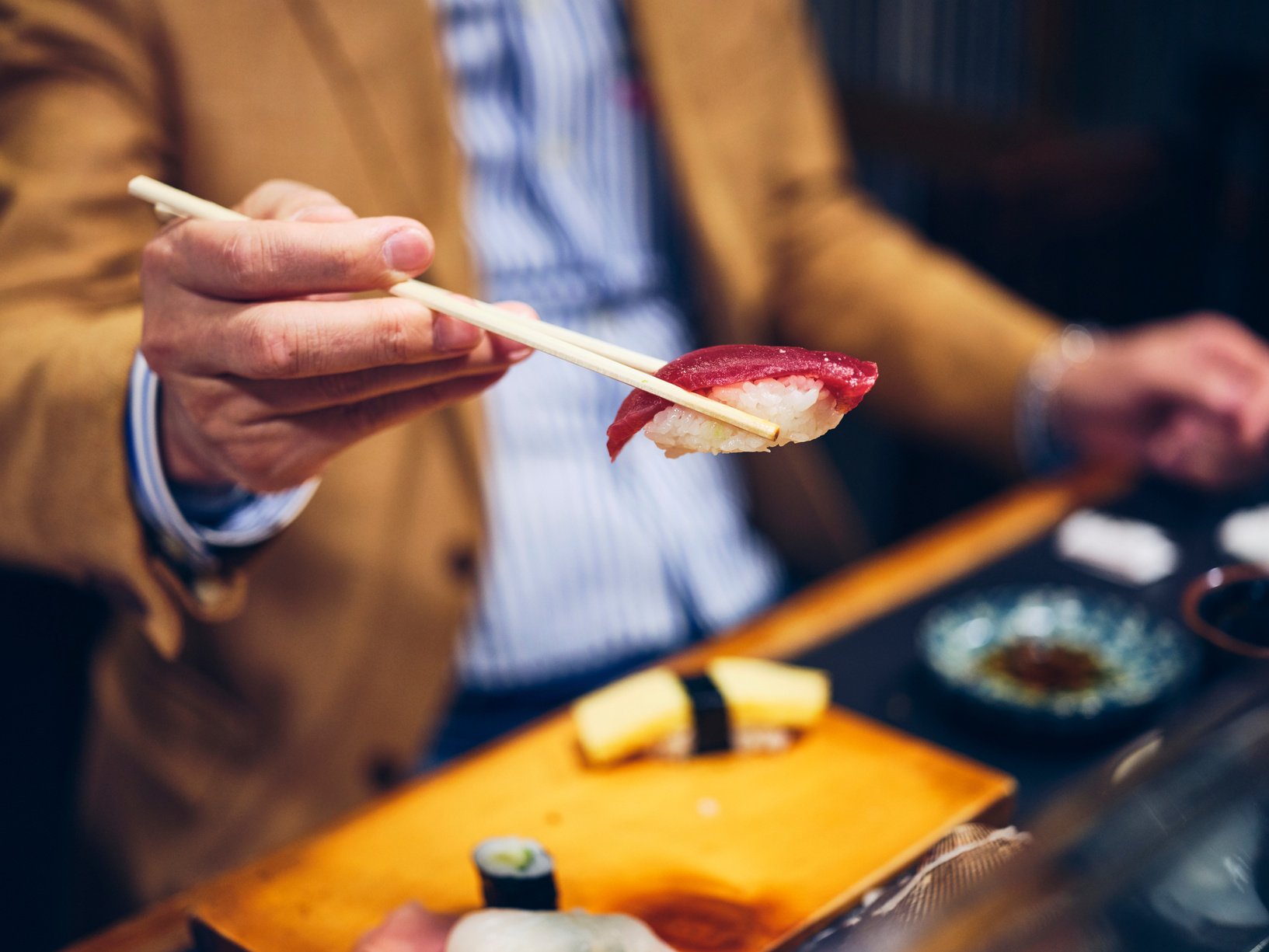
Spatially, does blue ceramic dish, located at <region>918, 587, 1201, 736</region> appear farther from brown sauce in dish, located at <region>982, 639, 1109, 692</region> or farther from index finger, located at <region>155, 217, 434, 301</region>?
index finger, located at <region>155, 217, 434, 301</region>

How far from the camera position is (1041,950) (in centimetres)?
50

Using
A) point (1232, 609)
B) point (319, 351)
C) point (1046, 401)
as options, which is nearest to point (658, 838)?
point (319, 351)

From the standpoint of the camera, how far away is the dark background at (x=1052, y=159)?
3.05 meters

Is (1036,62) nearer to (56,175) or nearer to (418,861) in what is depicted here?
(56,175)

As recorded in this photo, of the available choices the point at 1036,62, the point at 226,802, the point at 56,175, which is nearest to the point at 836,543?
the point at 226,802

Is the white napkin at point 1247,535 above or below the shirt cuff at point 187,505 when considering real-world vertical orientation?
below

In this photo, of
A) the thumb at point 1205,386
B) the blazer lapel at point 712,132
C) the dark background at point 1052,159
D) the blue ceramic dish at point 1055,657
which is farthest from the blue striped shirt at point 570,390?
the dark background at point 1052,159

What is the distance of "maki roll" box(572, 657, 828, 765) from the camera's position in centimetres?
104

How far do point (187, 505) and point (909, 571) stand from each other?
976 millimetres

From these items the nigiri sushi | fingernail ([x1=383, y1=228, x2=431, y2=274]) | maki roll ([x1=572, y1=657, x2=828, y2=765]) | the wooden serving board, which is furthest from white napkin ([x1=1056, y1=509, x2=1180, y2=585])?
fingernail ([x1=383, y1=228, x2=431, y2=274])

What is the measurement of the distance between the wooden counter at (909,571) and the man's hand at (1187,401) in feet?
0.40

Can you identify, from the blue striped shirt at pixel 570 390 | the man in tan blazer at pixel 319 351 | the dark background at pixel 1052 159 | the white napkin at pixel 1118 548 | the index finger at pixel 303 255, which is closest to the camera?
the index finger at pixel 303 255

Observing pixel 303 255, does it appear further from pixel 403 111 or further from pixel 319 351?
pixel 403 111

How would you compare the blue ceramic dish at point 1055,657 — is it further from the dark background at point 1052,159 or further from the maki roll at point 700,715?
the dark background at point 1052,159
